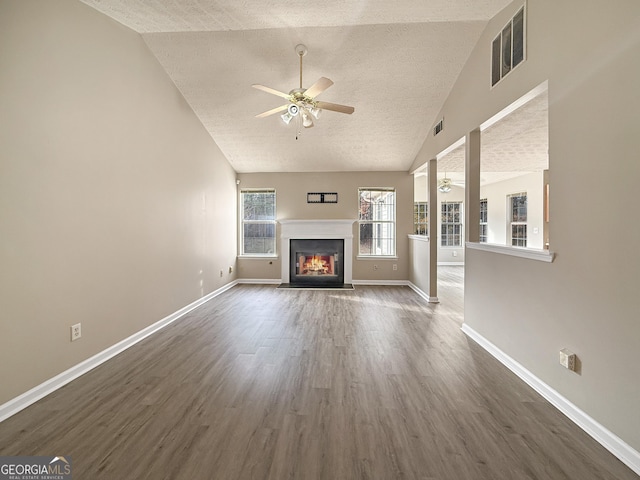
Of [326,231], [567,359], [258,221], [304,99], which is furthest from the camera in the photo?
[258,221]

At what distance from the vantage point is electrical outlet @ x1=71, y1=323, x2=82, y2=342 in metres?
2.54

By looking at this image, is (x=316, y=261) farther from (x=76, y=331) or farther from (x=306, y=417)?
(x=306, y=417)

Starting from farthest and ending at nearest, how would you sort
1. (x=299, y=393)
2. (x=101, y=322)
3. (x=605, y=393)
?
(x=101, y=322), (x=299, y=393), (x=605, y=393)

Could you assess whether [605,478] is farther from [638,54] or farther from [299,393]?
[638,54]

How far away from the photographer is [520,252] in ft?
8.58

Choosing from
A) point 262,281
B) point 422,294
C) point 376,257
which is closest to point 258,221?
point 262,281

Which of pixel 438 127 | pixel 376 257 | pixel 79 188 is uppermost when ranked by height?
pixel 438 127

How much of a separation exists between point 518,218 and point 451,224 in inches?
90.1

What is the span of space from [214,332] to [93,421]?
1.71 m

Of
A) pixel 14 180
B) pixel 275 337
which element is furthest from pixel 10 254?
pixel 275 337

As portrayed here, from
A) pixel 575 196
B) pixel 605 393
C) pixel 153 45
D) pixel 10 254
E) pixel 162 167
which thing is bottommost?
pixel 605 393

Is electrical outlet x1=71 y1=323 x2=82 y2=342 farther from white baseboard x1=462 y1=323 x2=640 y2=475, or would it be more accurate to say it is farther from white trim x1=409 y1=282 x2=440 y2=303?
white trim x1=409 y1=282 x2=440 y2=303

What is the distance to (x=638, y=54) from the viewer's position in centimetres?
159

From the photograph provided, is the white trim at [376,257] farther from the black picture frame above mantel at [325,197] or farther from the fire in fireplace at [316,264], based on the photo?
the black picture frame above mantel at [325,197]
